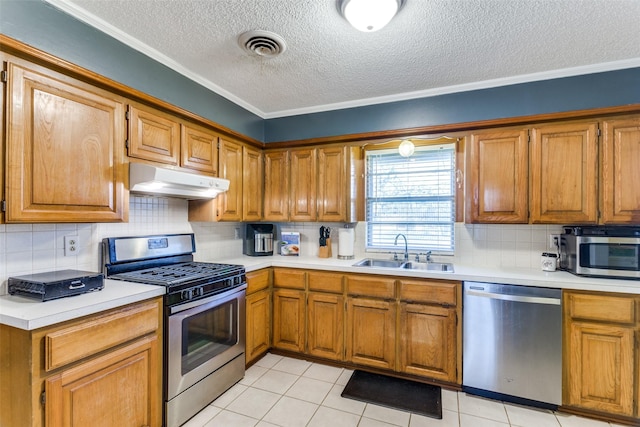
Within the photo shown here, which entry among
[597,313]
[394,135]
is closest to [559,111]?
[394,135]

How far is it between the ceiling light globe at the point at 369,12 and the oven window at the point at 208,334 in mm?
2145

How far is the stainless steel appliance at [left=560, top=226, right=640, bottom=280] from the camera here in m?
2.20

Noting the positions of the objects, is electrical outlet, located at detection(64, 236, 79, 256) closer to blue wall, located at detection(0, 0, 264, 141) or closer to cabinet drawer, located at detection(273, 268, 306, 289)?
blue wall, located at detection(0, 0, 264, 141)

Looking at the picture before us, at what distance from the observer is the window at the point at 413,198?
310 centimetres

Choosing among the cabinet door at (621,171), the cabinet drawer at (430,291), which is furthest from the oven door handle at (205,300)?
the cabinet door at (621,171)

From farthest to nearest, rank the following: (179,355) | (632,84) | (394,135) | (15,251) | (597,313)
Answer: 1. (394,135)
2. (632,84)
3. (597,313)
4. (179,355)
5. (15,251)

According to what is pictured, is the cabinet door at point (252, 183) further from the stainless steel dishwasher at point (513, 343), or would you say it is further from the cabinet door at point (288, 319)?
the stainless steel dishwasher at point (513, 343)

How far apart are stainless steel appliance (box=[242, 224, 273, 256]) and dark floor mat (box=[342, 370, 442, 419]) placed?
1563 millimetres

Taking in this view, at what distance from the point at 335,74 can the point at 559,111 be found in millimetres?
1873

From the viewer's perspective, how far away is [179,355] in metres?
1.99

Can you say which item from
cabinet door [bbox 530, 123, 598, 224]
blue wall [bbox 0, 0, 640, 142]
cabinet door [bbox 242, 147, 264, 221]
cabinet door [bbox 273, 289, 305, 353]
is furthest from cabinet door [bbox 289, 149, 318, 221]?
cabinet door [bbox 530, 123, 598, 224]

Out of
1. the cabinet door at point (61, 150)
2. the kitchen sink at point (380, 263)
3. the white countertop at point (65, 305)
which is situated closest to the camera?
the white countertop at point (65, 305)

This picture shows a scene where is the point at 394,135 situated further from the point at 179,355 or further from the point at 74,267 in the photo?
the point at 74,267

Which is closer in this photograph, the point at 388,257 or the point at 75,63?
the point at 75,63
